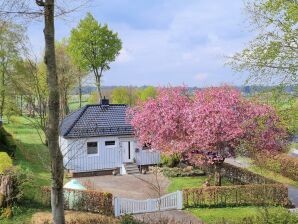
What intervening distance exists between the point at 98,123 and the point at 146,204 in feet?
36.7

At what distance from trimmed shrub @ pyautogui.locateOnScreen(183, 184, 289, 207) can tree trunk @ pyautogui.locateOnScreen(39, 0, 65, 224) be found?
13502 mm

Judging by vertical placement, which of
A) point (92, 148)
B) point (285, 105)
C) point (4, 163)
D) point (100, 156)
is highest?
point (285, 105)

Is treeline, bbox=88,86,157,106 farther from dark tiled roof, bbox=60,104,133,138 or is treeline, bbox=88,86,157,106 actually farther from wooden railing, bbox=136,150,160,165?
wooden railing, bbox=136,150,160,165

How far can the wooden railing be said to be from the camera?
30188 millimetres

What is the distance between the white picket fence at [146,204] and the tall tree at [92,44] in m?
29.0

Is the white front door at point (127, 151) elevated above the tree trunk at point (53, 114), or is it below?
below

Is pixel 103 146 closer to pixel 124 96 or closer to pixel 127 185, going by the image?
pixel 127 185

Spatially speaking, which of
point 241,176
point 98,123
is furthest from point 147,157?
point 241,176

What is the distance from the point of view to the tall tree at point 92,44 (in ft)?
152

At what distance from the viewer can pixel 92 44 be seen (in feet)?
152

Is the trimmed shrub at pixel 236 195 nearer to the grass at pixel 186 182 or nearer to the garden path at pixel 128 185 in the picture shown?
the garden path at pixel 128 185

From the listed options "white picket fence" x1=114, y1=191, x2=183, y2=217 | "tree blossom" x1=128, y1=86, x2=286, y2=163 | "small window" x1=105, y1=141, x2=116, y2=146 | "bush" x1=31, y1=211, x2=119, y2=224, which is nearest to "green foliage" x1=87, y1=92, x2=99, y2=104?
"small window" x1=105, y1=141, x2=116, y2=146

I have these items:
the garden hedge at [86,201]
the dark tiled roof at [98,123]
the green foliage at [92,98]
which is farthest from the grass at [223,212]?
the green foliage at [92,98]

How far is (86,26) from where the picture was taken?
4628 cm
